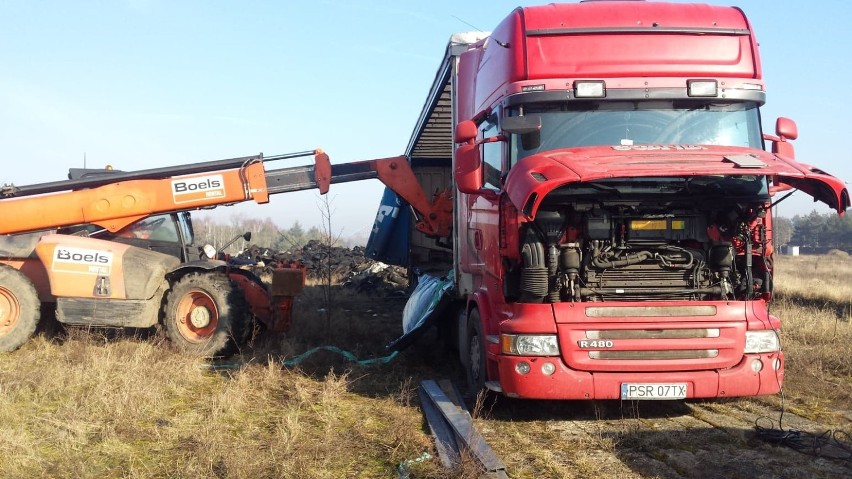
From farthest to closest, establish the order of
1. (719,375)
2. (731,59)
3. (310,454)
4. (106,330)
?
(106,330) → (731,59) → (719,375) → (310,454)

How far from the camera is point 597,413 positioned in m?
6.36

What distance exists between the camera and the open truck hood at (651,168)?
5.21 metres

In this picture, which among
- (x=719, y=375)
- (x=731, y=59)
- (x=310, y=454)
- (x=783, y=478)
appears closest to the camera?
(x=783, y=478)

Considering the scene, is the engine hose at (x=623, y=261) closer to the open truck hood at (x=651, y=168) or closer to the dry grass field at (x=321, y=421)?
the open truck hood at (x=651, y=168)

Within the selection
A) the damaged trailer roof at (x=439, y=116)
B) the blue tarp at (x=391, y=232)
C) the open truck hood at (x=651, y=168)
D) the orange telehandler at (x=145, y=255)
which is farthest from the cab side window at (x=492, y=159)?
the blue tarp at (x=391, y=232)

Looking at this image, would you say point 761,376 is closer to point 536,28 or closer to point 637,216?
point 637,216

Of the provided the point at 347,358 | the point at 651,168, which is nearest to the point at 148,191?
the point at 347,358

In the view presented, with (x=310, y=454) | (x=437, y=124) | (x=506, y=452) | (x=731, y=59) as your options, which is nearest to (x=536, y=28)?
(x=731, y=59)

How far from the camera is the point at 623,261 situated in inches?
231

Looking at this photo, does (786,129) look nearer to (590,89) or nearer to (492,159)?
(590,89)

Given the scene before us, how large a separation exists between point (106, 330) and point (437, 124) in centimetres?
596

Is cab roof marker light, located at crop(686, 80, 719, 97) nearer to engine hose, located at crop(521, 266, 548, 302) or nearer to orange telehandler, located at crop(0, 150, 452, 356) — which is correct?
engine hose, located at crop(521, 266, 548, 302)

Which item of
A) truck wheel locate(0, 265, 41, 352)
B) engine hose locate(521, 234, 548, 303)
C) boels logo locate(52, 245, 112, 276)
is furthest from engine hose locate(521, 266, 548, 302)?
truck wheel locate(0, 265, 41, 352)

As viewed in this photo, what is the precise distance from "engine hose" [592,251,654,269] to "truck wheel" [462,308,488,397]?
1.26 metres
